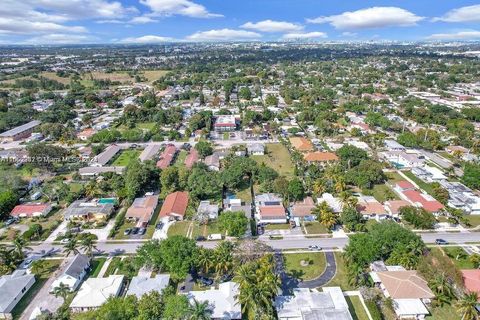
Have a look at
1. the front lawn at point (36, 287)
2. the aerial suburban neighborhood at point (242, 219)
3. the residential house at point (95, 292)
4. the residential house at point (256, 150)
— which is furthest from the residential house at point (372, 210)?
the front lawn at point (36, 287)

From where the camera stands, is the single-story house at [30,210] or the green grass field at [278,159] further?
the green grass field at [278,159]

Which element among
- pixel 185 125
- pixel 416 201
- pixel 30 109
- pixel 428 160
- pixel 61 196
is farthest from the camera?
pixel 30 109

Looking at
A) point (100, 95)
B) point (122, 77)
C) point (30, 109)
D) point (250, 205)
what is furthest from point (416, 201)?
point (122, 77)

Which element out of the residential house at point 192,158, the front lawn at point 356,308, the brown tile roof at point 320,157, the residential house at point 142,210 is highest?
the brown tile roof at point 320,157

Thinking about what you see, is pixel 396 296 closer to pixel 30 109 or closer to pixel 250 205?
pixel 250 205

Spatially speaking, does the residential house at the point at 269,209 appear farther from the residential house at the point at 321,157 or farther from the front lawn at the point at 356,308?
the residential house at the point at 321,157

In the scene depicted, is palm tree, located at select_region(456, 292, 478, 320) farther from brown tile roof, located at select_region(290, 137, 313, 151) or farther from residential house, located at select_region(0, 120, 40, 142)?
residential house, located at select_region(0, 120, 40, 142)
